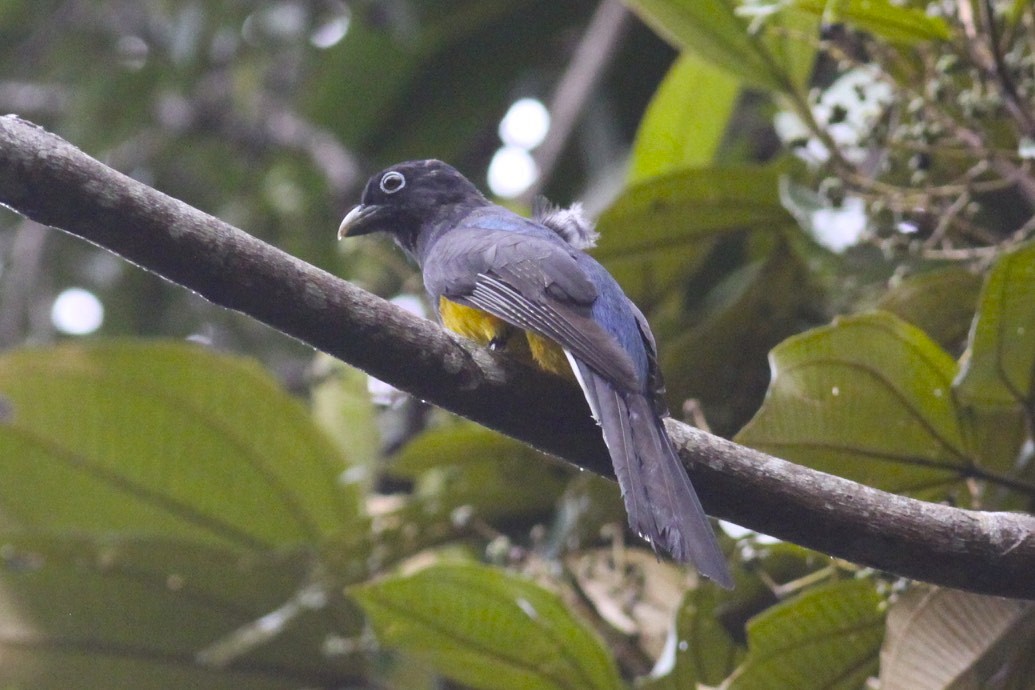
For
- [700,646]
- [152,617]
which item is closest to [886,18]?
[700,646]

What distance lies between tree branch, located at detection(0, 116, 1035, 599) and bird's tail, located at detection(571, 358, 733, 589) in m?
0.06

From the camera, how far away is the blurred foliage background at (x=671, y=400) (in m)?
2.69

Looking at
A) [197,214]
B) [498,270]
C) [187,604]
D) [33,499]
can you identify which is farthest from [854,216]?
[33,499]

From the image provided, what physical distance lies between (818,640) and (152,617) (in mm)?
2044

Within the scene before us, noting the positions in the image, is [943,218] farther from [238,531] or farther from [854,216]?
[238,531]

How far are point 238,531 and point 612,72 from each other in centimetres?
270

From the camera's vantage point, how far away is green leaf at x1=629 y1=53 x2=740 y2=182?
3.98 metres

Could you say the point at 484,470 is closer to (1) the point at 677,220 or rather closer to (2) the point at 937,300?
(1) the point at 677,220

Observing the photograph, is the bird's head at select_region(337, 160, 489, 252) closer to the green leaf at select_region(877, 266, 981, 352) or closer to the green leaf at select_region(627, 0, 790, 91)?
the green leaf at select_region(627, 0, 790, 91)

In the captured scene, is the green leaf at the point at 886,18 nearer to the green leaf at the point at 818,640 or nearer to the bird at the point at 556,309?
the bird at the point at 556,309

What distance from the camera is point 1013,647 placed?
2.52 m

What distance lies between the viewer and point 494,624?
297 centimetres

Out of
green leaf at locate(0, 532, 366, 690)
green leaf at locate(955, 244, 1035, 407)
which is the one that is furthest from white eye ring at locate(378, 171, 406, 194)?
green leaf at locate(955, 244, 1035, 407)

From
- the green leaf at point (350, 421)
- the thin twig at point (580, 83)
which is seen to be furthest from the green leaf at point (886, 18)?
the green leaf at point (350, 421)
